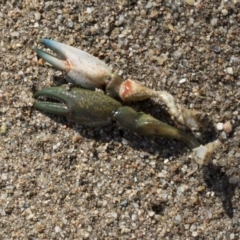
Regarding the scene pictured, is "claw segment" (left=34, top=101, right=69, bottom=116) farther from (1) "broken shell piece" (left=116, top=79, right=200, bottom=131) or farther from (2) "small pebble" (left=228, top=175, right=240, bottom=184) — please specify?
(2) "small pebble" (left=228, top=175, right=240, bottom=184)

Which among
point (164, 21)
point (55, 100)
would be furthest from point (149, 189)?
point (164, 21)

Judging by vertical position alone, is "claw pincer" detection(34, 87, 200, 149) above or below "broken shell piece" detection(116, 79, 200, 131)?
below

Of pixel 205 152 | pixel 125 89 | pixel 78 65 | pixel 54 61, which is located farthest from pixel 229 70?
pixel 54 61

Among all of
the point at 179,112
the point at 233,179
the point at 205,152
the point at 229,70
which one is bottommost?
the point at 233,179

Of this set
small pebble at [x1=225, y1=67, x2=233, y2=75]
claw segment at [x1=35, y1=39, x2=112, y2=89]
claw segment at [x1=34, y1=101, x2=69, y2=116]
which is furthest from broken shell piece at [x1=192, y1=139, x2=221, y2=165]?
claw segment at [x1=34, y1=101, x2=69, y2=116]

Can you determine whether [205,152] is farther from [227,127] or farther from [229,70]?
[229,70]

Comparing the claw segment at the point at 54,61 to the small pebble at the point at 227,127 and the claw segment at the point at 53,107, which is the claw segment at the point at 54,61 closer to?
the claw segment at the point at 53,107

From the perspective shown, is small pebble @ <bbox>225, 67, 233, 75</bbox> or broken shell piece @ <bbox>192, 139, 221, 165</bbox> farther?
small pebble @ <bbox>225, 67, 233, 75</bbox>
